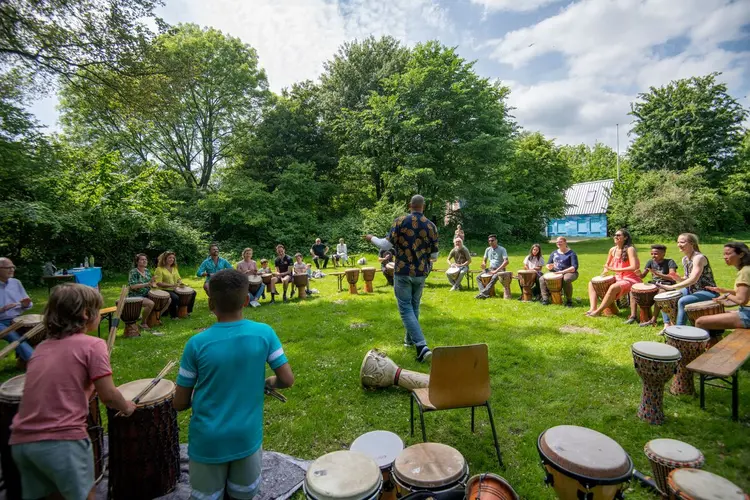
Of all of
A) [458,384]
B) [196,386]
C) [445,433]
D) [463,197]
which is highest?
[463,197]

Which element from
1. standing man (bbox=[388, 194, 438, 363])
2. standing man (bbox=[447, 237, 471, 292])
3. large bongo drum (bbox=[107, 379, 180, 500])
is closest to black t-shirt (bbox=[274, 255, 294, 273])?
standing man (bbox=[447, 237, 471, 292])

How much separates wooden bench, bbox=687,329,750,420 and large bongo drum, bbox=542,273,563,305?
3.89 metres

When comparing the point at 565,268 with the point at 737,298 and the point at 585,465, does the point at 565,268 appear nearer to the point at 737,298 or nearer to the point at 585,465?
the point at 737,298

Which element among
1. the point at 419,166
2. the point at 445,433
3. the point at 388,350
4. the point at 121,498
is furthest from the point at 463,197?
the point at 121,498

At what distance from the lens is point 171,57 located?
12.4 metres

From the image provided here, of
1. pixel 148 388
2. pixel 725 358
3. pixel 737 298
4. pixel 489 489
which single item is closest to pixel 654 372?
pixel 725 358

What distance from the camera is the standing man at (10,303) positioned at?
4.92 meters

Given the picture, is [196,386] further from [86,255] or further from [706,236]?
[706,236]

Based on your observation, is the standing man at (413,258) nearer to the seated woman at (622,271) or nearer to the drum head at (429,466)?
the drum head at (429,466)

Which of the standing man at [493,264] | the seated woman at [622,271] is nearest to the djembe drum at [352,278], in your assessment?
the standing man at [493,264]

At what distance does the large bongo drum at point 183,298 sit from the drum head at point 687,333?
8.53m

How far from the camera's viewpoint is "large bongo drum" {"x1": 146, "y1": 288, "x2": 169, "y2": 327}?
24.7 ft

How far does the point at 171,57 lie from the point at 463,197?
16201 millimetres

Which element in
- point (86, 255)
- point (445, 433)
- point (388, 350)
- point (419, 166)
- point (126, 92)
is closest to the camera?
point (445, 433)
